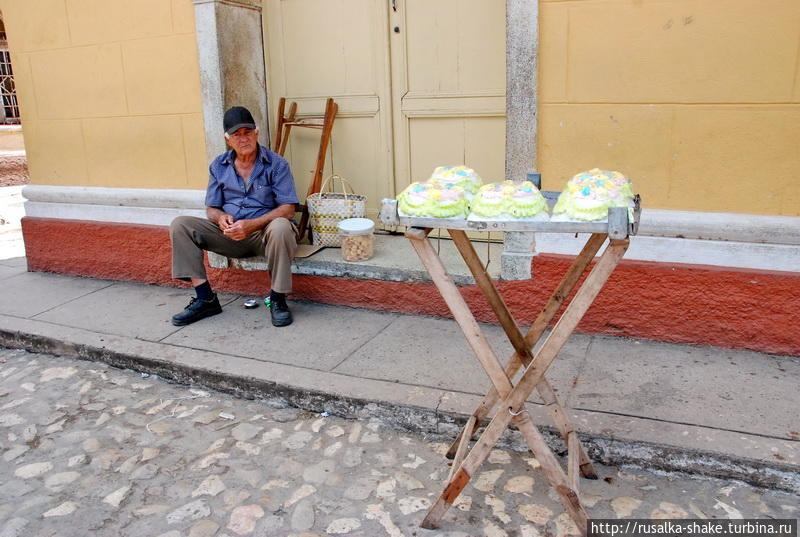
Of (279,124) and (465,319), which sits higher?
(279,124)

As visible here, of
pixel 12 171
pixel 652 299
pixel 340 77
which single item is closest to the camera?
pixel 652 299

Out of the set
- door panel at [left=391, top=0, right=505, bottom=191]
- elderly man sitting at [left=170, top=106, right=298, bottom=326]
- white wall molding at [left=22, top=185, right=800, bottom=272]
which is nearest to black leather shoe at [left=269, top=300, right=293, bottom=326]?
elderly man sitting at [left=170, top=106, right=298, bottom=326]

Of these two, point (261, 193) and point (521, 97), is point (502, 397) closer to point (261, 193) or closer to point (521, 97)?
point (521, 97)

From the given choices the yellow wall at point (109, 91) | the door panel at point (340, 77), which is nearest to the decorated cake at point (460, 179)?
the door panel at point (340, 77)

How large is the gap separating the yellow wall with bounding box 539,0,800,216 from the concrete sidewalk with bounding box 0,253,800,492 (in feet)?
2.85

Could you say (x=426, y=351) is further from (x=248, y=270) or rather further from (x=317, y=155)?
(x=317, y=155)

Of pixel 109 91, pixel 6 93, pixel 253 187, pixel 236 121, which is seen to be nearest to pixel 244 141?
pixel 236 121

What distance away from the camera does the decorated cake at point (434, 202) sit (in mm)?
2350

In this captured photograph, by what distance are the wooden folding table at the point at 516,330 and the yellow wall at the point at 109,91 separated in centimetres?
294

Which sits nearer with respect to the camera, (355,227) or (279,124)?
(355,227)

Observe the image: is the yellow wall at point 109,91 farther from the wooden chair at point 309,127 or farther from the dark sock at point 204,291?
the dark sock at point 204,291

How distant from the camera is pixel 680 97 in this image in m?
3.42

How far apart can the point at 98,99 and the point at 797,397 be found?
16.3 feet

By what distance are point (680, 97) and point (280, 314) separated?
260 cm
